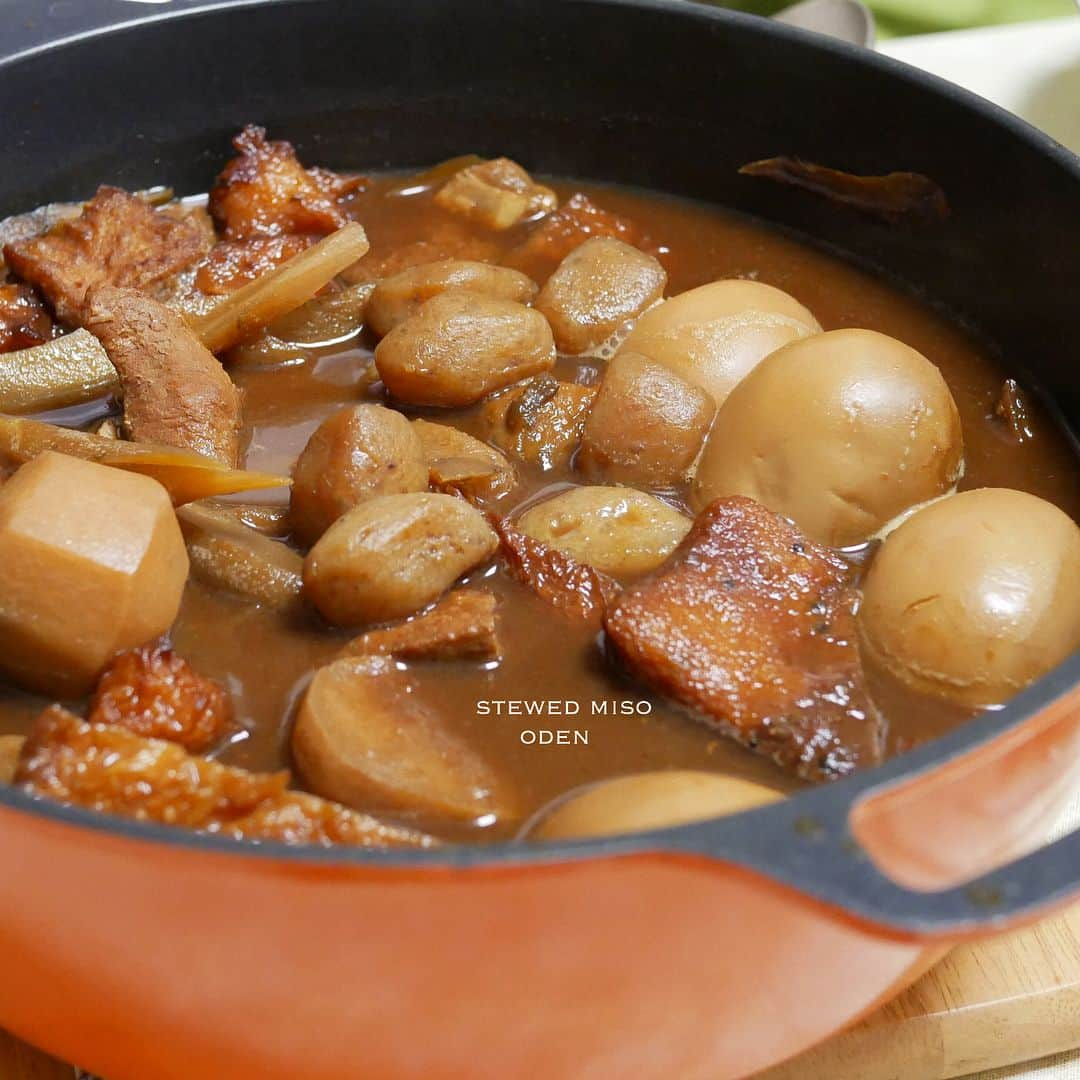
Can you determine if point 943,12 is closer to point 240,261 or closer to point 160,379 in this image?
point 240,261

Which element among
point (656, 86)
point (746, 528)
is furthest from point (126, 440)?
point (656, 86)

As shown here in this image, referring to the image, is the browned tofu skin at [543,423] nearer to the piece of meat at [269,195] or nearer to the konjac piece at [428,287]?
the konjac piece at [428,287]

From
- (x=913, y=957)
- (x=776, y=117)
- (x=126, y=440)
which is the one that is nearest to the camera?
(x=913, y=957)

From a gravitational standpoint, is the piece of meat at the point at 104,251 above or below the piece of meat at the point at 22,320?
above

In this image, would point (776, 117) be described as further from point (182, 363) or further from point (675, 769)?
point (675, 769)

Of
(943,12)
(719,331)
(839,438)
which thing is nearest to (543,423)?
(719,331)

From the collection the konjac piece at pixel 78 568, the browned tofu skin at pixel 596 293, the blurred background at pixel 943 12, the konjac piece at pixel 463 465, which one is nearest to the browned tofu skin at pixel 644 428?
the konjac piece at pixel 463 465
